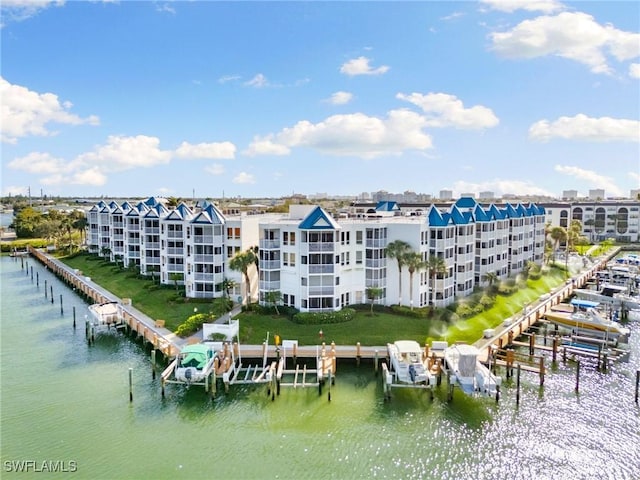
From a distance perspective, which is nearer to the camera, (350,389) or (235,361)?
(350,389)

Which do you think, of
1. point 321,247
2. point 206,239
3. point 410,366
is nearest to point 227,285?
point 206,239

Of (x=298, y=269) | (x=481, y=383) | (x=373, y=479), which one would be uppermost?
(x=298, y=269)

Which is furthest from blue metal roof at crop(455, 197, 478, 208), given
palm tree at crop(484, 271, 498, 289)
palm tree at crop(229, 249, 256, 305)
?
palm tree at crop(229, 249, 256, 305)

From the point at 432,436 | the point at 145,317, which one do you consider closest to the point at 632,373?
the point at 432,436

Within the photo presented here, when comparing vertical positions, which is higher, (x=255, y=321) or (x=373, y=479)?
(x=255, y=321)

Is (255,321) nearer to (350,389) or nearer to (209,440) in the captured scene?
(350,389)

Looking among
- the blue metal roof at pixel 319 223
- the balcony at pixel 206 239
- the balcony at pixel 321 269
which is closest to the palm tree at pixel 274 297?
the balcony at pixel 321 269
